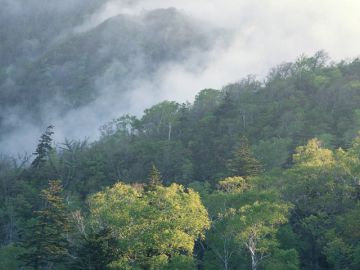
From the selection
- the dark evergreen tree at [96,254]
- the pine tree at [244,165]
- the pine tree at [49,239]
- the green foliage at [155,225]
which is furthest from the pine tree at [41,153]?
the dark evergreen tree at [96,254]

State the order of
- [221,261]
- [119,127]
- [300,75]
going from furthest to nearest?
[119,127] → [300,75] → [221,261]

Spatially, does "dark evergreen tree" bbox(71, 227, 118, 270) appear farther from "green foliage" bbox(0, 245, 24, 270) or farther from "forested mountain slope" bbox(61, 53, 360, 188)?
"forested mountain slope" bbox(61, 53, 360, 188)

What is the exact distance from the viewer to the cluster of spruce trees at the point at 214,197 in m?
39.5

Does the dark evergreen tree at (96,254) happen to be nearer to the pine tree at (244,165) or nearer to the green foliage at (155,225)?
the green foliage at (155,225)

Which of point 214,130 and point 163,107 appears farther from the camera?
point 163,107

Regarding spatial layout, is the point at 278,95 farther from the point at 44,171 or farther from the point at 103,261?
the point at 103,261

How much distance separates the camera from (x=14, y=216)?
228ft

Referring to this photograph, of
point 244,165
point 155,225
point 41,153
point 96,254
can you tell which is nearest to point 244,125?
point 244,165

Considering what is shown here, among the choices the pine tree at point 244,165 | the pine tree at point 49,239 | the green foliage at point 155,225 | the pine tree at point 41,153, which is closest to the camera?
the green foliage at point 155,225

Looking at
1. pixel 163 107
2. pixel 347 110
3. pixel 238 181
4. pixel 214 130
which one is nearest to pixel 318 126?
pixel 347 110

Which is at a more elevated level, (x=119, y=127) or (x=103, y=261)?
(x=119, y=127)

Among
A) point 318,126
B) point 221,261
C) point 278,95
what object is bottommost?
point 221,261

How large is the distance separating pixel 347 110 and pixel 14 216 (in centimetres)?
5270

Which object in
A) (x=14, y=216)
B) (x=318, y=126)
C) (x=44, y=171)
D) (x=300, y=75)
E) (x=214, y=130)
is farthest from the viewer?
(x=300, y=75)
